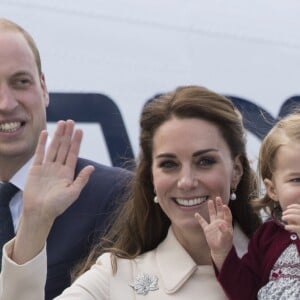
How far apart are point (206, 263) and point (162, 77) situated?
5.45 ft

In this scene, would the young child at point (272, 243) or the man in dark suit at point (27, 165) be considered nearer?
the young child at point (272, 243)

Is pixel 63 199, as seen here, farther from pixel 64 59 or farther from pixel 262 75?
pixel 262 75

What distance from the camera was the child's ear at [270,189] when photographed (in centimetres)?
184

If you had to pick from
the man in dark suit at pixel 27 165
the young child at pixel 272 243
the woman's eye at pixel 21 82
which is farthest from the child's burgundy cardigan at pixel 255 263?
the woman's eye at pixel 21 82

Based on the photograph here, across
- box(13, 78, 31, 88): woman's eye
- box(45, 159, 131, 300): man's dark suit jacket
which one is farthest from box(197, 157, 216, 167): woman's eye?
box(13, 78, 31, 88): woman's eye

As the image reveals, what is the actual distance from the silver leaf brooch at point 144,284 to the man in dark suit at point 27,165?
28 centimetres

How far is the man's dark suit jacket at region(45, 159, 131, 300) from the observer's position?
205 cm

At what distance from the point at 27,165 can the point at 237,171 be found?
25.1 inches

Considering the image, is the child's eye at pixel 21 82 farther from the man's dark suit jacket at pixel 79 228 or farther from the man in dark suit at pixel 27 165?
the man's dark suit jacket at pixel 79 228

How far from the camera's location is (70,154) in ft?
5.98

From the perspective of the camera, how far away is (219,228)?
5.72 ft

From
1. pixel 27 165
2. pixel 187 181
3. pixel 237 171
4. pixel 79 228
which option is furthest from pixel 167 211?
pixel 27 165

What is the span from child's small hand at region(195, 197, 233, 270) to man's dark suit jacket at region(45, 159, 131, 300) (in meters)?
0.41

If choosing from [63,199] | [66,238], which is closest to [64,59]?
[66,238]
